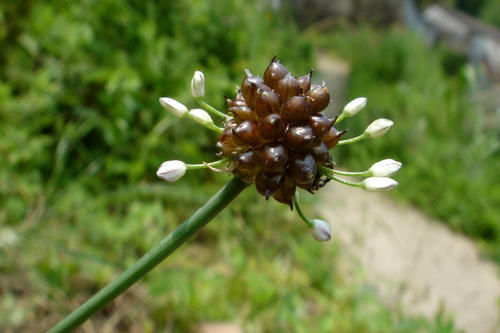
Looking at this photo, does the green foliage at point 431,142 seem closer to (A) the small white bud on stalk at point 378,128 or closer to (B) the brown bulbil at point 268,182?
(A) the small white bud on stalk at point 378,128

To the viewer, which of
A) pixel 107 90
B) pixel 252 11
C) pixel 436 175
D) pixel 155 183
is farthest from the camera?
pixel 436 175

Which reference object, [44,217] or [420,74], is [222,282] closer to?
[44,217]

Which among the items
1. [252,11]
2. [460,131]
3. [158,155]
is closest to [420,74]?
[460,131]

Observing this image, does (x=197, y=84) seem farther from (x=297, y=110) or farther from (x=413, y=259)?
(x=413, y=259)

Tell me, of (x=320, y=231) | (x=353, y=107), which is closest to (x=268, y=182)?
(x=320, y=231)

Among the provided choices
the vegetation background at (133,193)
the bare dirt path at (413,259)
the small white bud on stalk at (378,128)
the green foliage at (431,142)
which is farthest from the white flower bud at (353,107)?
the green foliage at (431,142)

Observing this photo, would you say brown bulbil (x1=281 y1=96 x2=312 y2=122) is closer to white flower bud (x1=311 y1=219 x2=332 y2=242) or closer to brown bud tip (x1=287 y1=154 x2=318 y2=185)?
brown bud tip (x1=287 y1=154 x2=318 y2=185)
